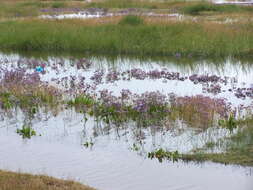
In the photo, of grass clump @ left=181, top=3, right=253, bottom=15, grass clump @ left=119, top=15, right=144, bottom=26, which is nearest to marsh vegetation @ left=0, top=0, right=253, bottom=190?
grass clump @ left=119, top=15, right=144, bottom=26

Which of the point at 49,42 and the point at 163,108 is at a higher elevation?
the point at 49,42

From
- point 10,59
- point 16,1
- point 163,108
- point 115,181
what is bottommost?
point 115,181

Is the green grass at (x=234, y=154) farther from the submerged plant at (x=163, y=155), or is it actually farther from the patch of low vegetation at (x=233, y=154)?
the submerged plant at (x=163, y=155)

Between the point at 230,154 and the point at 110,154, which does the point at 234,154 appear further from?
the point at 110,154

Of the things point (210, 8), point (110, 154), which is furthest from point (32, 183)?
point (210, 8)

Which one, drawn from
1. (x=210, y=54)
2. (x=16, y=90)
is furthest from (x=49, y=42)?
(x=16, y=90)

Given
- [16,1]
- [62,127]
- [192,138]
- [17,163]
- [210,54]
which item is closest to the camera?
[17,163]

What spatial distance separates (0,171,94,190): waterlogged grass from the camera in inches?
260

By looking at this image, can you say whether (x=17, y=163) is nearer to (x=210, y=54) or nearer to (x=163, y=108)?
(x=163, y=108)

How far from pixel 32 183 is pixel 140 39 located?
13.4 m

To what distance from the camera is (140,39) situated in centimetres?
1959

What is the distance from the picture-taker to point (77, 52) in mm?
19688

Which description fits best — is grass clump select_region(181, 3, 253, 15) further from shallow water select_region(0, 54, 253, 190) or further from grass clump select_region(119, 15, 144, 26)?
shallow water select_region(0, 54, 253, 190)

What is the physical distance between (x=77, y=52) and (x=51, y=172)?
1211 centimetres
